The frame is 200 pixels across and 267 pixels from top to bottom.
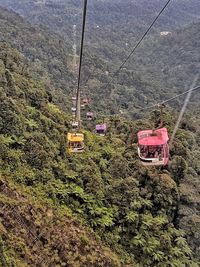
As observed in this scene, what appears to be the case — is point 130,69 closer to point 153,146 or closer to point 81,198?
point 81,198

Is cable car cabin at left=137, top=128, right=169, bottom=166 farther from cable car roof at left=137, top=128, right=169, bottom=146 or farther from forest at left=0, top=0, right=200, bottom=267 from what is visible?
forest at left=0, top=0, right=200, bottom=267

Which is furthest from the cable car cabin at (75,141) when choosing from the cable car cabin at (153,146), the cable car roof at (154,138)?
the cable car roof at (154,138)

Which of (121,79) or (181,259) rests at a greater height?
(181,259)

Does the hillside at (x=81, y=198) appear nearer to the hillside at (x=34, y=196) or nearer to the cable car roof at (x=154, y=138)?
the hillside at (x=34, y=196)

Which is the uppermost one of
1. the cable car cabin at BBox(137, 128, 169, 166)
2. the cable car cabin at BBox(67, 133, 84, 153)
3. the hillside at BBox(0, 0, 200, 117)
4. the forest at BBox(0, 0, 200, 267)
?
the cable car cabin at BBox(137, 128, 169, 166)

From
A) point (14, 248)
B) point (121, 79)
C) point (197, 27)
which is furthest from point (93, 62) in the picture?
point (14, 248)

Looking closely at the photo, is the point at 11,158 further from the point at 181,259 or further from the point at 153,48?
the point at 153,48

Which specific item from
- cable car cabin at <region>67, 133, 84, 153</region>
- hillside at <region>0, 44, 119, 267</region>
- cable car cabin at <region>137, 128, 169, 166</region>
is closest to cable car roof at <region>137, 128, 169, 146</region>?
cable car cabin at <region>137, 128, 169, 166</region>

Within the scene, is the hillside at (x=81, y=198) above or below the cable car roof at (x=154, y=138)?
below
